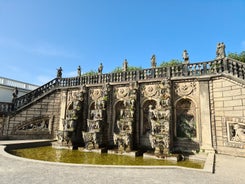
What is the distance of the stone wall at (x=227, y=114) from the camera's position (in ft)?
27.8

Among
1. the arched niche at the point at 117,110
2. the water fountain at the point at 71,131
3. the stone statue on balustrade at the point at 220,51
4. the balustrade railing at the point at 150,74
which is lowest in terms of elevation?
the water fountain at the point at 71,131

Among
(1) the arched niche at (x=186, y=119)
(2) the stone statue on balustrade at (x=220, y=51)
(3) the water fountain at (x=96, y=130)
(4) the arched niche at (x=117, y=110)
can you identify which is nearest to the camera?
(2) the stone statue on balustrade at (x=220, y=51)

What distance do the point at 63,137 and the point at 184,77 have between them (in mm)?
9483

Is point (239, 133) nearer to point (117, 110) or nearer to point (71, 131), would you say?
point (117, 110)

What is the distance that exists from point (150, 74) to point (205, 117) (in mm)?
4854

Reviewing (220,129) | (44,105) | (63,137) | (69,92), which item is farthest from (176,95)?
(44,105)

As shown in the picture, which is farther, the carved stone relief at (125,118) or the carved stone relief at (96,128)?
the carved stone relief at (96,128)

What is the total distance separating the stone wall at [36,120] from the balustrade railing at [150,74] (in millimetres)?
895

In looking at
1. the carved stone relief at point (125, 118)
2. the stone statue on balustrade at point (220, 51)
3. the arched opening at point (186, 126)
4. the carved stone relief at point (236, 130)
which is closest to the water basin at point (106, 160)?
the carved stone relief at point (125, 118)

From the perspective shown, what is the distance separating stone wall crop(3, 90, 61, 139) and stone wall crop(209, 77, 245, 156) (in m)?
12.4

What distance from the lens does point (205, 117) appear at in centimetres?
960

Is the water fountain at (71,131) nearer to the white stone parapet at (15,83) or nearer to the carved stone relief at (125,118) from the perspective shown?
the carved stone relief at (125,118)

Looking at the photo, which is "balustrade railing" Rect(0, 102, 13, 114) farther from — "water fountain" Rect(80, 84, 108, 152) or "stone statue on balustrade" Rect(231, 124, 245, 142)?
"stone statue on balustrade" Rect(231, 124, 245, 142)

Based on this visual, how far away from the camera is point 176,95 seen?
1090 cm
